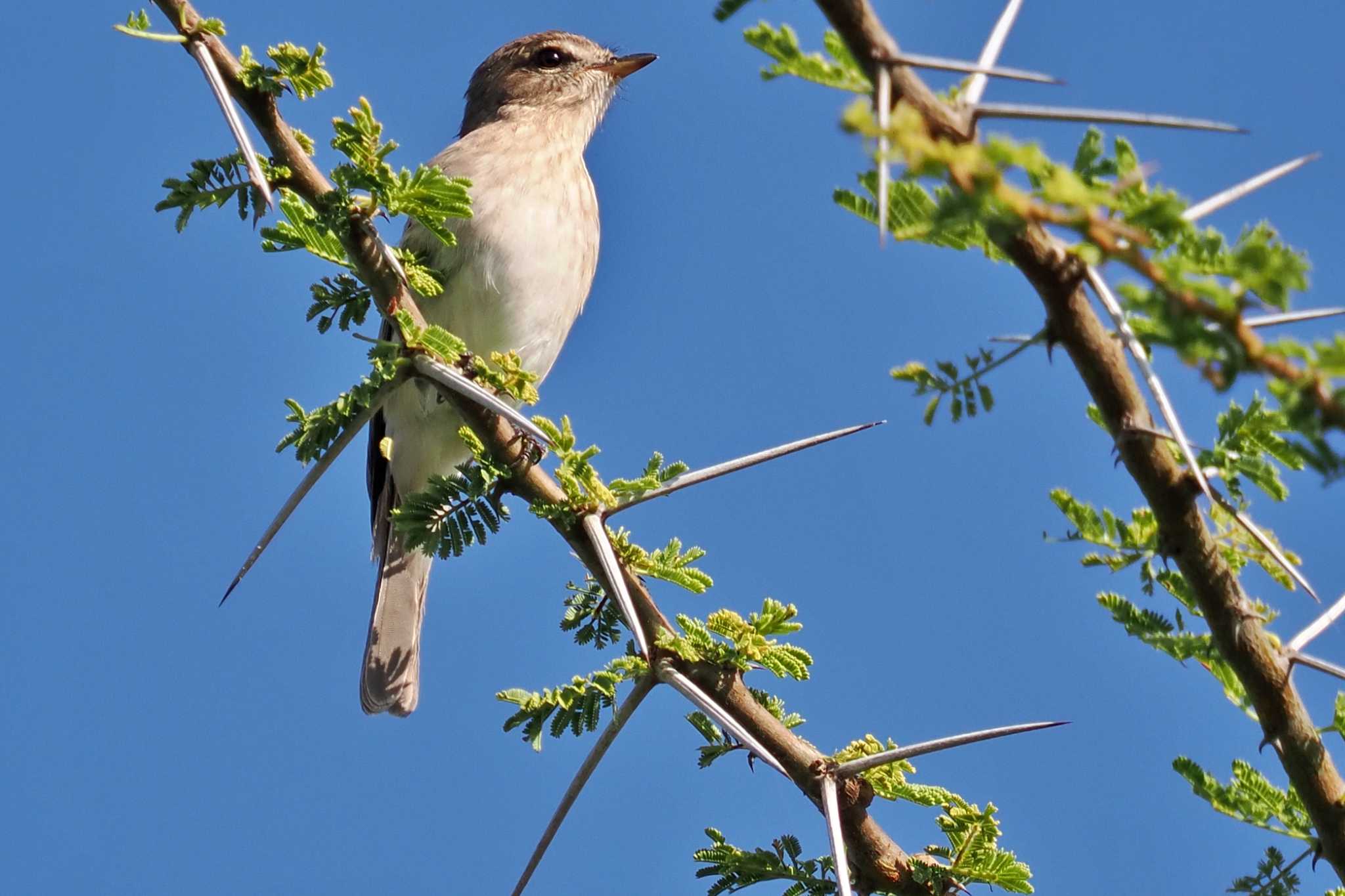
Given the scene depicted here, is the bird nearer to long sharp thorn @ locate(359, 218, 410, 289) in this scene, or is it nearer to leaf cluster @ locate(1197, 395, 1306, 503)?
long sharp thorn @ locate(359, 218, 410, 289)

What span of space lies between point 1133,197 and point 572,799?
72.2 inches

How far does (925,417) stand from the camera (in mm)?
2357

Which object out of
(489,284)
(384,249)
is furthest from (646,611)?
(489,284)

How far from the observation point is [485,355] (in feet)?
22.7

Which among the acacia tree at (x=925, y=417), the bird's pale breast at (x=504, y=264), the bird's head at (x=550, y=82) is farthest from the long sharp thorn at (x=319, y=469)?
the bird's head at (x=550, y=82)

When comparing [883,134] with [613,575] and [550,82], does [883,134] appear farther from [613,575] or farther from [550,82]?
[550,82]

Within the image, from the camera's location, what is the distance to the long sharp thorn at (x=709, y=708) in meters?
2.96

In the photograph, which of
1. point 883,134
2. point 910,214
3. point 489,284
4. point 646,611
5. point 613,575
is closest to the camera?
point 883,134

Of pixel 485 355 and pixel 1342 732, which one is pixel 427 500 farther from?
pixel 485 355

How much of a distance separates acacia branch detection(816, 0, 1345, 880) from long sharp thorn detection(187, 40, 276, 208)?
1.56 m

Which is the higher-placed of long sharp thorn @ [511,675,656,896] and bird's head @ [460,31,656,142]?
bird's head @ [460,31,656,142]

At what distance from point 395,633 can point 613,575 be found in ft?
14.8

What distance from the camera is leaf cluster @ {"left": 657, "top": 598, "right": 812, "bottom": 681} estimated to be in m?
3.37

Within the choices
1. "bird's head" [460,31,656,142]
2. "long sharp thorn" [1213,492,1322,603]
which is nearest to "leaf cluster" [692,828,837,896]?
"long sharp thorn" [1213,492,1322,603]
